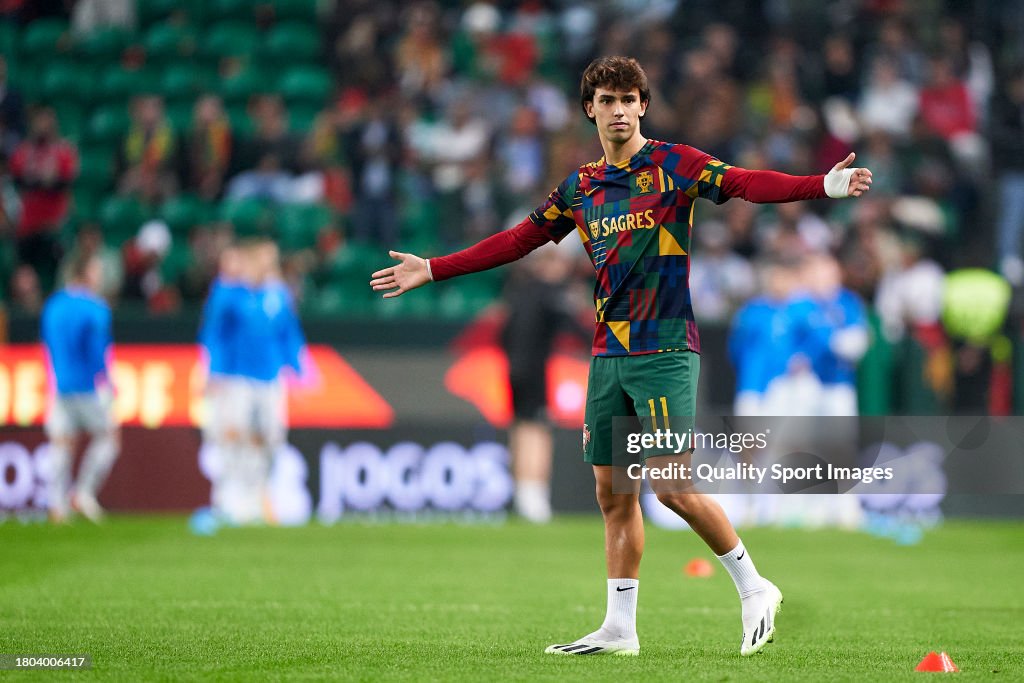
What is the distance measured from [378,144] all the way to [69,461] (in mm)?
5920

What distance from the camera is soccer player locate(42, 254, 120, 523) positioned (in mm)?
15367

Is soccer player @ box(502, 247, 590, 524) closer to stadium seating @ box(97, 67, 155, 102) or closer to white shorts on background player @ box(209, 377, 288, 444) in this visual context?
white shorts on background player @ box(209, 377, 288, 444)

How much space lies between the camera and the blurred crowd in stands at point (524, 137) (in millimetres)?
17766

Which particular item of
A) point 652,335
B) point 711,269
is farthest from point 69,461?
point 652,335

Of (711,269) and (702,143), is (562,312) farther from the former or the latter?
(702,143)

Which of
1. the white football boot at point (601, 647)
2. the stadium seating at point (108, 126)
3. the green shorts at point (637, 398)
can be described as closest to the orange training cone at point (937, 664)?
the white football boot at point (601, 647)

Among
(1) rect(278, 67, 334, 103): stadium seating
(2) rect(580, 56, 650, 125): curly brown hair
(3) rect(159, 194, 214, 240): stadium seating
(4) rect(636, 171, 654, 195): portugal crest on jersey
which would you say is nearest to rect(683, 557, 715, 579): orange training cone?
(4) rect(636, 171, 654, 195): portugal crest on jersey

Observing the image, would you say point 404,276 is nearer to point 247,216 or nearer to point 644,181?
point 644,181

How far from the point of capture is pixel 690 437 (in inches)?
252

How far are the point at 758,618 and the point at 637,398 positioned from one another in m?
1.09

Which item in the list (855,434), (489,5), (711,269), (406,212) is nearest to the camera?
(855,434)

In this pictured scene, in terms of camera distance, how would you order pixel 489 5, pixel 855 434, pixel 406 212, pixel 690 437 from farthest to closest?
pixel 489 5
pixel 406 212
pixel 855 434
pixel 690 437

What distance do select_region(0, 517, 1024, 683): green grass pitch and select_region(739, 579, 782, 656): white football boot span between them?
0.08m

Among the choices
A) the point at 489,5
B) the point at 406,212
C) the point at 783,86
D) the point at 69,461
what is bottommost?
the point at 69,461
